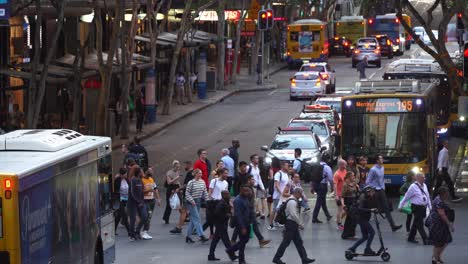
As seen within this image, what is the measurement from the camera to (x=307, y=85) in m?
60.5

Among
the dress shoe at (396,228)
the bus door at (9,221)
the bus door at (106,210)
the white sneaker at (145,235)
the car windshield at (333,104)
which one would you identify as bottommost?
the car windshield at (333,104)

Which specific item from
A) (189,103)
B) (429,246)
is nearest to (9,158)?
(429,246)

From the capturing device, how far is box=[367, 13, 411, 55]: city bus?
97.2 meters

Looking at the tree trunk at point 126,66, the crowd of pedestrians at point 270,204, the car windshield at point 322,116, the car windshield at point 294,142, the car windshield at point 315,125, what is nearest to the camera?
the crowd of pedestrians at point 270,204

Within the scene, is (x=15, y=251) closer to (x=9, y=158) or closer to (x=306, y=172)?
(x=9, y=158)

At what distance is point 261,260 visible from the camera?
898 inches

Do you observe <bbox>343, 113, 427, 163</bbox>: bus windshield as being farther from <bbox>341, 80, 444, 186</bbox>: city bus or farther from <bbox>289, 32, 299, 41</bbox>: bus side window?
<bbox>289, 32, 299, 41</bbox>: bus side window

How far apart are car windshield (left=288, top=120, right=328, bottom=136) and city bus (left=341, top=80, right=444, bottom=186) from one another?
7.48 meters

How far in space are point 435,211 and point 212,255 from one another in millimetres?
4288

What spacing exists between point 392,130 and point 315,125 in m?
8.57

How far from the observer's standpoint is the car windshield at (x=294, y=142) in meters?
36.4

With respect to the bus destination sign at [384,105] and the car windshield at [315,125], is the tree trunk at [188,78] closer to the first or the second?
the car windshield at [315,125]

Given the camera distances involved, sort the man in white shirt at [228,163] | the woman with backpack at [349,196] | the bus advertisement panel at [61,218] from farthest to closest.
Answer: the man in white shirt at [228,163]
the woman with backpack at [349,196]
the bus advertisement panel at [61,218]

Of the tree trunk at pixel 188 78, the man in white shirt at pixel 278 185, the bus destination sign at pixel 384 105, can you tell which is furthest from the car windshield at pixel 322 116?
the tree trunk at pixel 188 78
